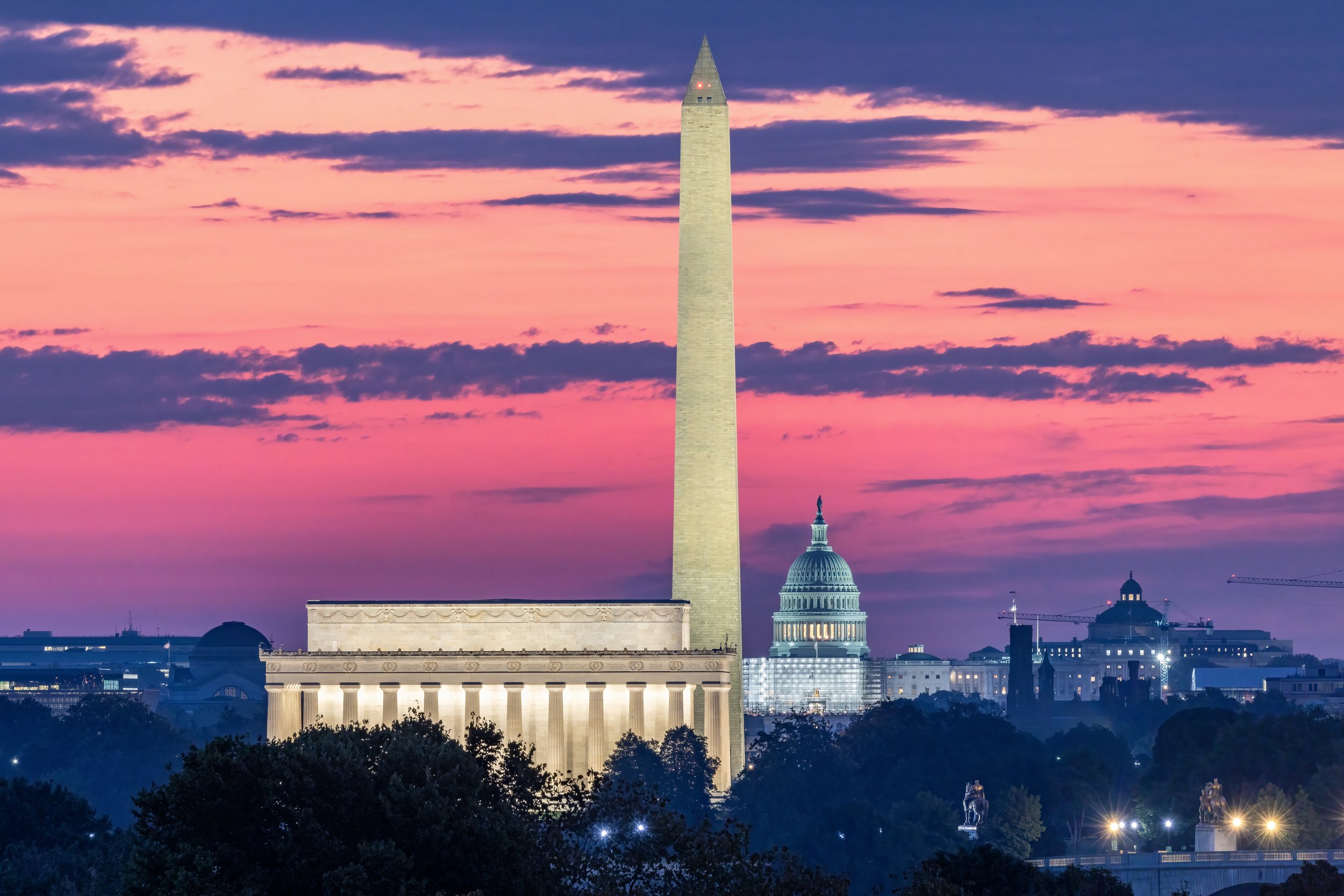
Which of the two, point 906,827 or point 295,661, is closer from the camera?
point 906,827

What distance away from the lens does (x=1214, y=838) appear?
163875 millimetres

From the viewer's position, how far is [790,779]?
18725cm

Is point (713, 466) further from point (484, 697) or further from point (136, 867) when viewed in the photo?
point (136, 867)

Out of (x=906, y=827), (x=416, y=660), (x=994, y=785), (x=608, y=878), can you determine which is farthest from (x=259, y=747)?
(x=994, y=785)

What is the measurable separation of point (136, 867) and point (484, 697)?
103193 mm

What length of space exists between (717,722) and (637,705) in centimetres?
527

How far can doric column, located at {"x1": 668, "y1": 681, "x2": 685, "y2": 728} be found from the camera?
608 ft

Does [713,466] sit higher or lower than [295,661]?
higher

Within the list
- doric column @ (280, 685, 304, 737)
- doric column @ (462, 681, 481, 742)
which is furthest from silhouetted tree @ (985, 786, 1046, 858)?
doric column @ (280, 685, 304, 737)

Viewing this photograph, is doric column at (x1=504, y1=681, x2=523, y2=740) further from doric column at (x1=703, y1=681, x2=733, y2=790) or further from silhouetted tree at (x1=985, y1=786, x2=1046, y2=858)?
silhouetted tree at (x1=985, y1=786, x2=1046, y2=858)

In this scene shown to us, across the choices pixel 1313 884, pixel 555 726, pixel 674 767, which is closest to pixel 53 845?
pixel 674 767

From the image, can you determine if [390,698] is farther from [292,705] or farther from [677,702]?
[677,702]

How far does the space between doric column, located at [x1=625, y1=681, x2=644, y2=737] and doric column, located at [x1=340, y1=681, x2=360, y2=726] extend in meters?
17.4

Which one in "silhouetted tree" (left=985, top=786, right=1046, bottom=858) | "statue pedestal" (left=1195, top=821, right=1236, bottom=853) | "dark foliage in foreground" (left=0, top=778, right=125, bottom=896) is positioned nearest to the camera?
"dark foliage in foreground" (left=0, top=778, right=125, bottom=896)
